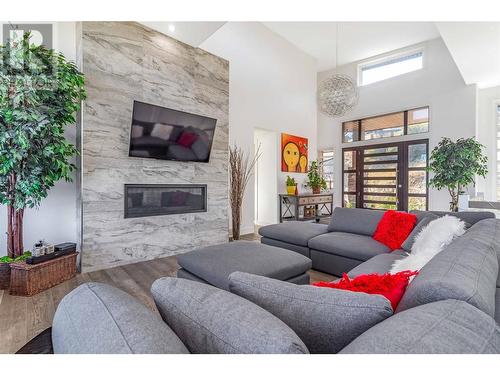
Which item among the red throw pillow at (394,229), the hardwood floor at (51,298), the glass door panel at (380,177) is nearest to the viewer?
the hardwood floor at (51,298)

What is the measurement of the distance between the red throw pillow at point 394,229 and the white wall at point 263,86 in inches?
114

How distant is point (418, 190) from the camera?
6.20m

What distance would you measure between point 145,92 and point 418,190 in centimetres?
617

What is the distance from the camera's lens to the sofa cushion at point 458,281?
0.74 metres

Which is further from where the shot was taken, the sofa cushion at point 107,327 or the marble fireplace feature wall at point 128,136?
the marble fireplace feature wall at point 128,136

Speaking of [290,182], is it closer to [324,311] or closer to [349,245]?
[349,245]

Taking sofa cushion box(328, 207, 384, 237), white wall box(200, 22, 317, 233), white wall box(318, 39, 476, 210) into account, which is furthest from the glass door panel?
sofa cushion box(328, 207, 384, 237)

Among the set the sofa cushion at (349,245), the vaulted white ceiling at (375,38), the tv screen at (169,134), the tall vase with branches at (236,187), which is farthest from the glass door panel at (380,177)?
the tv screen at (169,134)

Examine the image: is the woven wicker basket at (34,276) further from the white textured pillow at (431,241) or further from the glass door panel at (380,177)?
the glass door panel at (380,177)

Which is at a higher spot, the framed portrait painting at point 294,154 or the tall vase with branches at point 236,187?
the framed portrait painting at point 294,154

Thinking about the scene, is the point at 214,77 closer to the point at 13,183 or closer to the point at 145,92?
the point at 145,92

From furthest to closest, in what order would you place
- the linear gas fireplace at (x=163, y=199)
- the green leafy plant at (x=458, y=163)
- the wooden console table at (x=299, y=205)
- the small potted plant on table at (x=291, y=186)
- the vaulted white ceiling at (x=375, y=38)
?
the small potted plant on table at (x=291, y=186), the wooden console table at (x=299, y=205), the green leafy plant at (x=458, y=163), the linear gas fireplace at (x=163, y=199), the vaulted white ceiling at (x=375, y=38)

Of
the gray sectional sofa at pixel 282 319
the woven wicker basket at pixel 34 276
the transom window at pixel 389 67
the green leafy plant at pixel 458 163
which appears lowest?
the woven wicker basket at pixel 34 276

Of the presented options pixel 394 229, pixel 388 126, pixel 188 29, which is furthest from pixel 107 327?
pixel 388 126
